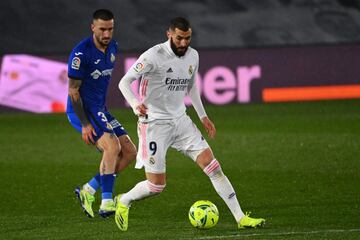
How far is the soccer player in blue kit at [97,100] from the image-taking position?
9.77 m

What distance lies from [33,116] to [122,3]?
136 inches

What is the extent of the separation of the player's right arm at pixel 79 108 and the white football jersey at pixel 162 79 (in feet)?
2.32

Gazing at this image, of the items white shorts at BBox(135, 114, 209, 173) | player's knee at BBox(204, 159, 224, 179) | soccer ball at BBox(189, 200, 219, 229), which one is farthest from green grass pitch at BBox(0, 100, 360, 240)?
white shorts at BBox(135, 114, 209, 173)

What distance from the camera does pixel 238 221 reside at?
29.7 ft

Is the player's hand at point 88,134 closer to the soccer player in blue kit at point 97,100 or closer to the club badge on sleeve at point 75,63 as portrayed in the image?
the soccer player in blue kit at point 97,100

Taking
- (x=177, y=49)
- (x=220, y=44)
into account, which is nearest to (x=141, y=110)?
(x=177, y=49)

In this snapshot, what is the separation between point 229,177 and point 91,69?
10.8ft

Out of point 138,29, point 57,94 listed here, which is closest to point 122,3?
point 138,29

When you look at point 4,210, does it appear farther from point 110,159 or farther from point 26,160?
point 26,160

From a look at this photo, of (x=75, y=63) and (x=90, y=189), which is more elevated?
(x=75, y=63)

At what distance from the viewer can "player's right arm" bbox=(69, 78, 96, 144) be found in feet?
32.0

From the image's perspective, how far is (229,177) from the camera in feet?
41.5

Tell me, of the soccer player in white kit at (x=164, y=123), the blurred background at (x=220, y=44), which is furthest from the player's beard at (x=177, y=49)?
the blurred background at (x=220, y=44)

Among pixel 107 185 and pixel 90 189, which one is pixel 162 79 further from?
pixel 90 189
